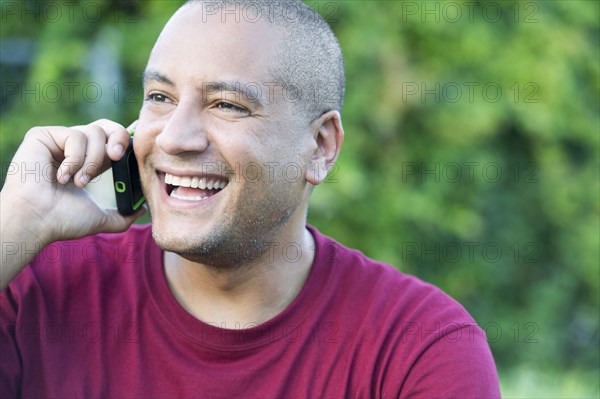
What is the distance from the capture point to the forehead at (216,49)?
8.55 ft

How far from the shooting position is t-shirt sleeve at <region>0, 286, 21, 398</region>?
8.52ft

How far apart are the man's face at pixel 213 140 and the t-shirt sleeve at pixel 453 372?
25.3 inches

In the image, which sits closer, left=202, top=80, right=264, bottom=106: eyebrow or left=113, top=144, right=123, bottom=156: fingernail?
left=202, top=80, right=264, bottom=106: eyebrow

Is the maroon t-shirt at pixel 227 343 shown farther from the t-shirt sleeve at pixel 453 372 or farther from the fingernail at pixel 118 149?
the fingernail at pixel 118 149

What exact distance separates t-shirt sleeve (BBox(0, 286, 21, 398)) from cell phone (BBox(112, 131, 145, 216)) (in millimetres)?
457

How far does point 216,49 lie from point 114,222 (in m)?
0.69

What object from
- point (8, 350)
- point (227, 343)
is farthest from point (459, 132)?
point (8, 350)

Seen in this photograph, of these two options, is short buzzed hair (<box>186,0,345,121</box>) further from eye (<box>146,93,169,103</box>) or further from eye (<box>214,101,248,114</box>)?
eye (<box>146,93,169,103</box>)

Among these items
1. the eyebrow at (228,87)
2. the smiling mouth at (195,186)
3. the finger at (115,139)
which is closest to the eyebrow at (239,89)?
the eyebrow at (228,87)

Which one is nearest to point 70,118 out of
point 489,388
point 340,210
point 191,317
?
point 340,210

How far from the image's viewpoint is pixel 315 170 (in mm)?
2895

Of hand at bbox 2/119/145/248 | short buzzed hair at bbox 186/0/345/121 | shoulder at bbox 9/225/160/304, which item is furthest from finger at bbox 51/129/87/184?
short buzzed hair at bbox 186/0/345/121

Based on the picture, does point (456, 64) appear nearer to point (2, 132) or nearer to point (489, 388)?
point (2, 132)

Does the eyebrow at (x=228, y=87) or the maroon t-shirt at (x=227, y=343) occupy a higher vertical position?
the eyebrow at (x=228, y=87)
